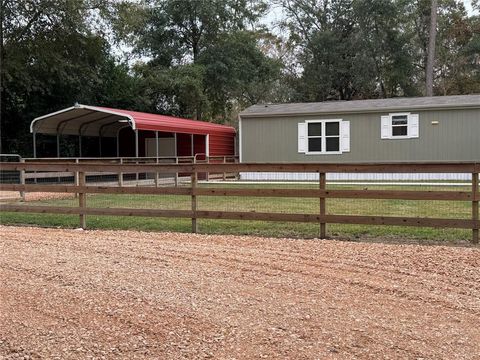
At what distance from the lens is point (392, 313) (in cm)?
371

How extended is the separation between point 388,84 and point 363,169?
91.2 ft

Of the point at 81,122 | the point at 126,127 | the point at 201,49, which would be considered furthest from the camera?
the point at 201,49

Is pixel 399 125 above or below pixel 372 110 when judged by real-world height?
below

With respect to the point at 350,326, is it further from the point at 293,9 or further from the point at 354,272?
the point at 293,9

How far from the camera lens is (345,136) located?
1853 cm

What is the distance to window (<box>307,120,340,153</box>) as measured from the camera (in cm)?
1869

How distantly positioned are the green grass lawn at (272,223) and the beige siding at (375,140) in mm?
8168

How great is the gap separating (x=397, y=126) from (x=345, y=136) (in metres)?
1.78

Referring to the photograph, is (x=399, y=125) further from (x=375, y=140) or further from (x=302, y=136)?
(x=302, y=136)

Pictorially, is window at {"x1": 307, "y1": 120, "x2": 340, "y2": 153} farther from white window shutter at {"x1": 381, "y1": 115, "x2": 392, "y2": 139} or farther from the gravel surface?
the gravel surface

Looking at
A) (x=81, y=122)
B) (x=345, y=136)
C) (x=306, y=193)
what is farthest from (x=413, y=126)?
(x=81, y=122)

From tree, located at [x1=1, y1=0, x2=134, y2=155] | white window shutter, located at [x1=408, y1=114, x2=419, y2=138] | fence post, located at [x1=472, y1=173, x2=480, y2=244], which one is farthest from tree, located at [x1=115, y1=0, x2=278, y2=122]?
fence post, located at [x1=472, y1=173, x2=480, y2=244]

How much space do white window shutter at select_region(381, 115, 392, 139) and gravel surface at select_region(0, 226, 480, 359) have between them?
501 inches

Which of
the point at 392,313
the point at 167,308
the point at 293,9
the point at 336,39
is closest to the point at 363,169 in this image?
the point at 392,313
